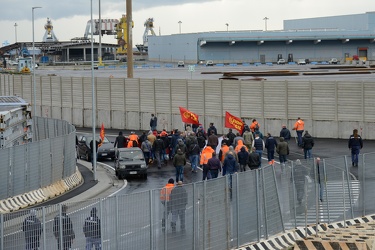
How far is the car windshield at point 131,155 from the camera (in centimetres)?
3603

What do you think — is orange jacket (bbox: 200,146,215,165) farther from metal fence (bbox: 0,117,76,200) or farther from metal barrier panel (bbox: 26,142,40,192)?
metal barrier panel (bbox: 26,142,40,192)

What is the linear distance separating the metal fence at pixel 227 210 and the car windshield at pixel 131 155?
12.9 meters

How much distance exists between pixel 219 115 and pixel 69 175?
20.2 metres

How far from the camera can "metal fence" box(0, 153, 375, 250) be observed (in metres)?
16.4

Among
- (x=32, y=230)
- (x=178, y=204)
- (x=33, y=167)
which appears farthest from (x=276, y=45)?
(x=32, y=230)

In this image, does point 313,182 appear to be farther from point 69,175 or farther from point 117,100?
point 117,100

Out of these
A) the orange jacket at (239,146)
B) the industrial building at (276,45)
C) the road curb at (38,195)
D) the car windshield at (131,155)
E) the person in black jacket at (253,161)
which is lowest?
the road curb at (38,195)

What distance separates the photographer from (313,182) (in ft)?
73.5

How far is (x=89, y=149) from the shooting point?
144 ft

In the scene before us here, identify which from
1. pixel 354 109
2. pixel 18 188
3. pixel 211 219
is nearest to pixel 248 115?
pixel 354 109

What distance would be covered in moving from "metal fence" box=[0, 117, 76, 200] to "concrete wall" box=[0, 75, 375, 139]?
1705 cm

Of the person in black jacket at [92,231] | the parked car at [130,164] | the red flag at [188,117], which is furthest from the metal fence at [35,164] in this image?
the person in black jacket at [92,231]

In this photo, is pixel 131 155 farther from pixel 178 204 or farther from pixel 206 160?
pixel 178 204

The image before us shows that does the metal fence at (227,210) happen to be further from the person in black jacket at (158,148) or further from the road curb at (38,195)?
the person in black jacket at (158,148)
